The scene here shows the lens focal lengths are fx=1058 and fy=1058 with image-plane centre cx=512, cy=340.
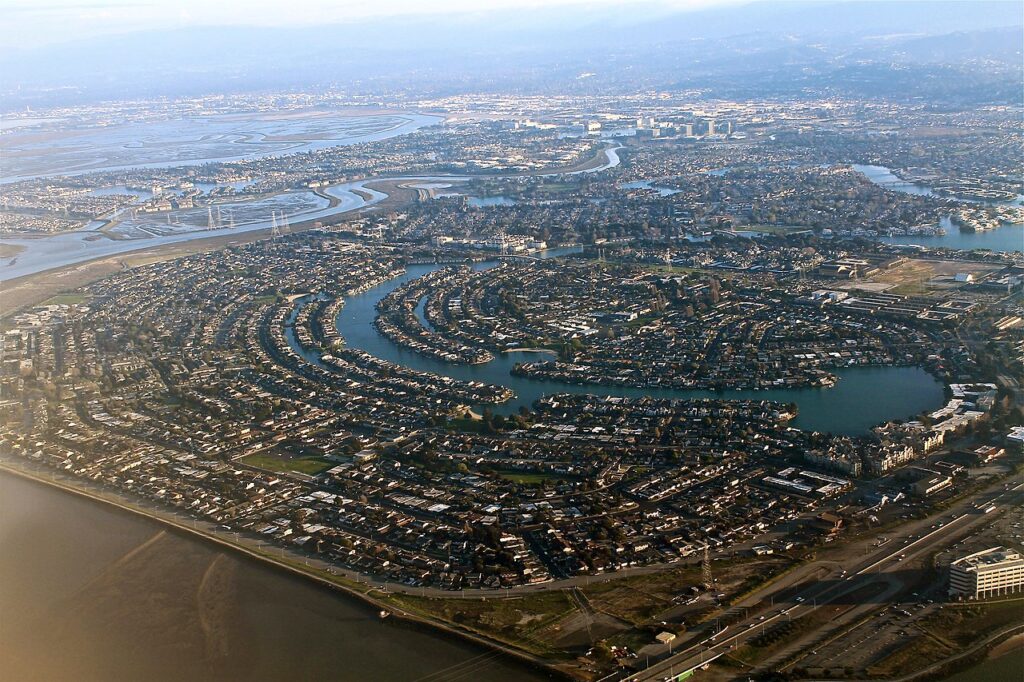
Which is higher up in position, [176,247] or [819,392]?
[176,247]

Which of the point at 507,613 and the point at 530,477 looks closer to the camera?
the point at 507,613

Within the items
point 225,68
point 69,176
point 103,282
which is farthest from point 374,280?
point 225,68

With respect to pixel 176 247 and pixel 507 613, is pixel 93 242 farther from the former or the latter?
pixel 507 613

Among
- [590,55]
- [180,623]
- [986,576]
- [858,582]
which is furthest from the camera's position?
[590,55]

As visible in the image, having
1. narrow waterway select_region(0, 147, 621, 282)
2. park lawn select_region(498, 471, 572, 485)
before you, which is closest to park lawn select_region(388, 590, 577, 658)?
park lawn select_region(498, 471, 572, 485)

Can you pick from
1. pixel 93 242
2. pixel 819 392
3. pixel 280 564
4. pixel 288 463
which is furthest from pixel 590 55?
pixel 280 564

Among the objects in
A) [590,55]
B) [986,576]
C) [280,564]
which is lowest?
[280,564]

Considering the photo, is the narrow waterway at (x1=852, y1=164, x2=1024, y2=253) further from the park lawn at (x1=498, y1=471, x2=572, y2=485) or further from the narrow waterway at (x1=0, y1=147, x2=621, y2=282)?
the narrow waterway at (x1=0, y1=147, x2=621, y2=282)
